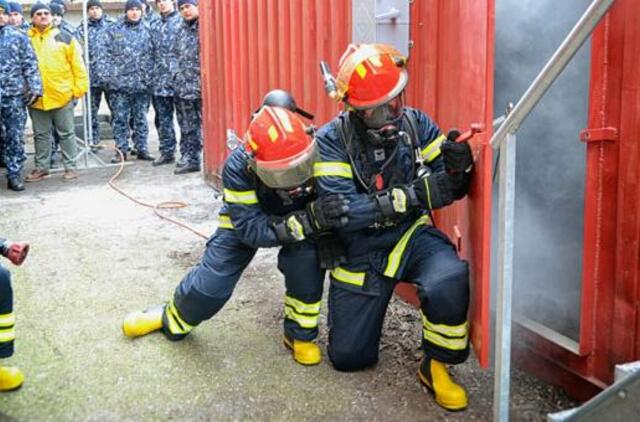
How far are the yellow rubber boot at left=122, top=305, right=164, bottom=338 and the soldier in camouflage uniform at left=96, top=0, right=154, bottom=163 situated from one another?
22.4 ft

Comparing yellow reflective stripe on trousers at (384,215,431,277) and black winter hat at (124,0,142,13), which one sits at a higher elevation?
black winter hat at (124,0,142,13)

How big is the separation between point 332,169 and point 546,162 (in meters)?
1.15

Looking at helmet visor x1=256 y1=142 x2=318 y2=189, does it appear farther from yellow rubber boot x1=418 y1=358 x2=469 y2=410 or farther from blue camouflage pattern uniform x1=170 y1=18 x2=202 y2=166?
blue camouflage pattern uniform x1=170 y1=18 x2=202 y2=166

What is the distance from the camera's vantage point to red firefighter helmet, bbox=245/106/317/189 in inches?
135

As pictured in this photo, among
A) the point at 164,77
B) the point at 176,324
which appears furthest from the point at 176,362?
the point at 164,77

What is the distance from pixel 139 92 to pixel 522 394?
8.49 m

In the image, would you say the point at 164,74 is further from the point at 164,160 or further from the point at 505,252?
the point at 505,252

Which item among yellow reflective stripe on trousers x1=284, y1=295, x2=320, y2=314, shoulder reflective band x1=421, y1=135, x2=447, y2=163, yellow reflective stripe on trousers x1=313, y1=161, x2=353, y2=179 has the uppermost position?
shoulder reflective band x1=421, y1=135, x2=447, y2=163

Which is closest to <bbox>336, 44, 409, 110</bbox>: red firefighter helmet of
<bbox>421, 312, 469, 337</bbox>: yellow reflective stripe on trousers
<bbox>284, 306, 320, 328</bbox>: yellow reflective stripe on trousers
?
<bbox>421, 312, 469, 337</bbox>: yellow reflective stripe on trousers

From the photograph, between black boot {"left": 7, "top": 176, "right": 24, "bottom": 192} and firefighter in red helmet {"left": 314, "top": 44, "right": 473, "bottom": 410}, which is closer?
firefighter in red helmet {"left": 314, "top": 44, "right": 473, "bottom": 410}

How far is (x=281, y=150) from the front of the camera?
3.42 meters

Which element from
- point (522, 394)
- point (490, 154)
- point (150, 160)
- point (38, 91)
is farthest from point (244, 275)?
point (150, 160)

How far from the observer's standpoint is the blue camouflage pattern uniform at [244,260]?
12.2 ft

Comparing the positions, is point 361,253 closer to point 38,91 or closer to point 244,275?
point 244,275
